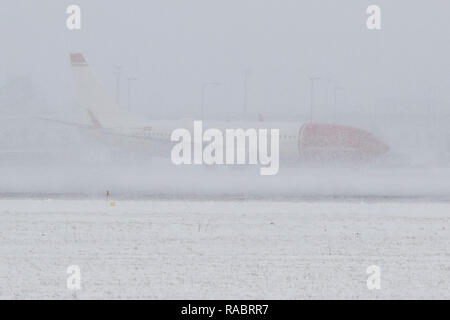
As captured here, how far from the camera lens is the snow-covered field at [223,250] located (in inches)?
450

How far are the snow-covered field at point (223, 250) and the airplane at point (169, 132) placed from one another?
15.0m

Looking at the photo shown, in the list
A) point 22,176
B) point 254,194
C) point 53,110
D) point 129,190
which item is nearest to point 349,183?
point 254,194

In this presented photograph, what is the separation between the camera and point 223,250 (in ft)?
49.0

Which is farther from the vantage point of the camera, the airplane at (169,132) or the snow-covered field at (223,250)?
the airplane at (169,132)

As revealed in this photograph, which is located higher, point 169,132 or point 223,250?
point 169,132

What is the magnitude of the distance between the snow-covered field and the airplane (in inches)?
589

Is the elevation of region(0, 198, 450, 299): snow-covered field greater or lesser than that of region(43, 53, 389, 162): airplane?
lesser

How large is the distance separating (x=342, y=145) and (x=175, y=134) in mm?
9855

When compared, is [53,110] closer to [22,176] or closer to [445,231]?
[22,176]

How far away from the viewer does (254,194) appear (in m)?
27.2

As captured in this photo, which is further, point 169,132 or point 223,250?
point 169,132

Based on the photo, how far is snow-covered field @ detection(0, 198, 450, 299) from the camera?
11.4 metres

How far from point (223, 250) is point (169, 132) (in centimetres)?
2599
